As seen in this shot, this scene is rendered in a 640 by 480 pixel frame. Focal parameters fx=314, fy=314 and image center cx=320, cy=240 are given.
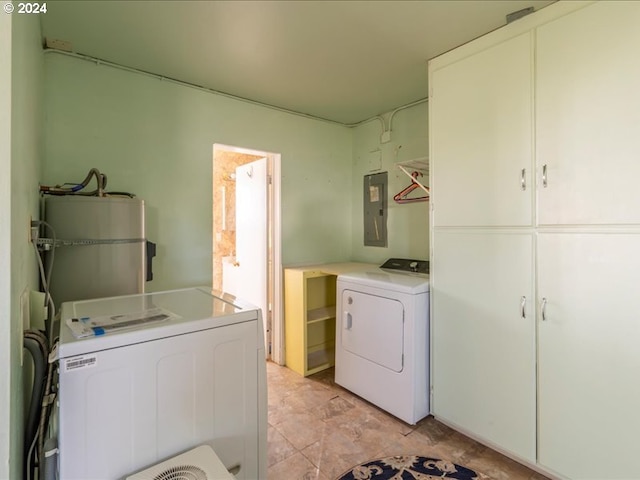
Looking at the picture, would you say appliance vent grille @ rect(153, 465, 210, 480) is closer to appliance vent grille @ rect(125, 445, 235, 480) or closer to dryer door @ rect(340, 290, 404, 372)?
appliance vent grille @ rect(125, 445, 235, 480)

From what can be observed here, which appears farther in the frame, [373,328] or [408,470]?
[373,328]

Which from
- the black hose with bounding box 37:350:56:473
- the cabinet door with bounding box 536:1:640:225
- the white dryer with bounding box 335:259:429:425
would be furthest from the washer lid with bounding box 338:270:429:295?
the black hose with bounding box 37:350:56:473

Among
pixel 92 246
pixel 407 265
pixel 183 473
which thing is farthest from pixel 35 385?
pixel 407 265

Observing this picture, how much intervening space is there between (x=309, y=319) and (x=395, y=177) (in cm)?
159

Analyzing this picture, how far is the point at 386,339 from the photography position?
7.25 ft

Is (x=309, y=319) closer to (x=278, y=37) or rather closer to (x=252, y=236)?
(x=252, y=236)

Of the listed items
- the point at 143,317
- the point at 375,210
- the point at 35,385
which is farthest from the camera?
the point at 375,210

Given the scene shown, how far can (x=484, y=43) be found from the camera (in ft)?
6.01

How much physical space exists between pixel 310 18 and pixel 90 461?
6.97 feet

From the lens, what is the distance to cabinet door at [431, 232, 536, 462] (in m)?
1.68

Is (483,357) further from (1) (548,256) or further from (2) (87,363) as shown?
(2) (87,363)

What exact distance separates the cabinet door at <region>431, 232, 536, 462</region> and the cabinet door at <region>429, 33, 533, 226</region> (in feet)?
0.57

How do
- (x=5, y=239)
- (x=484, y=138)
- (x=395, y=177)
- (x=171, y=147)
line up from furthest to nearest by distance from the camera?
(x=395, y=177)
(x=171, y=147)
(x=484, y=138)
(x=5, y=239)

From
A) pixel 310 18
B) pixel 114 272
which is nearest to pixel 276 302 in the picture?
pixel 114 272
